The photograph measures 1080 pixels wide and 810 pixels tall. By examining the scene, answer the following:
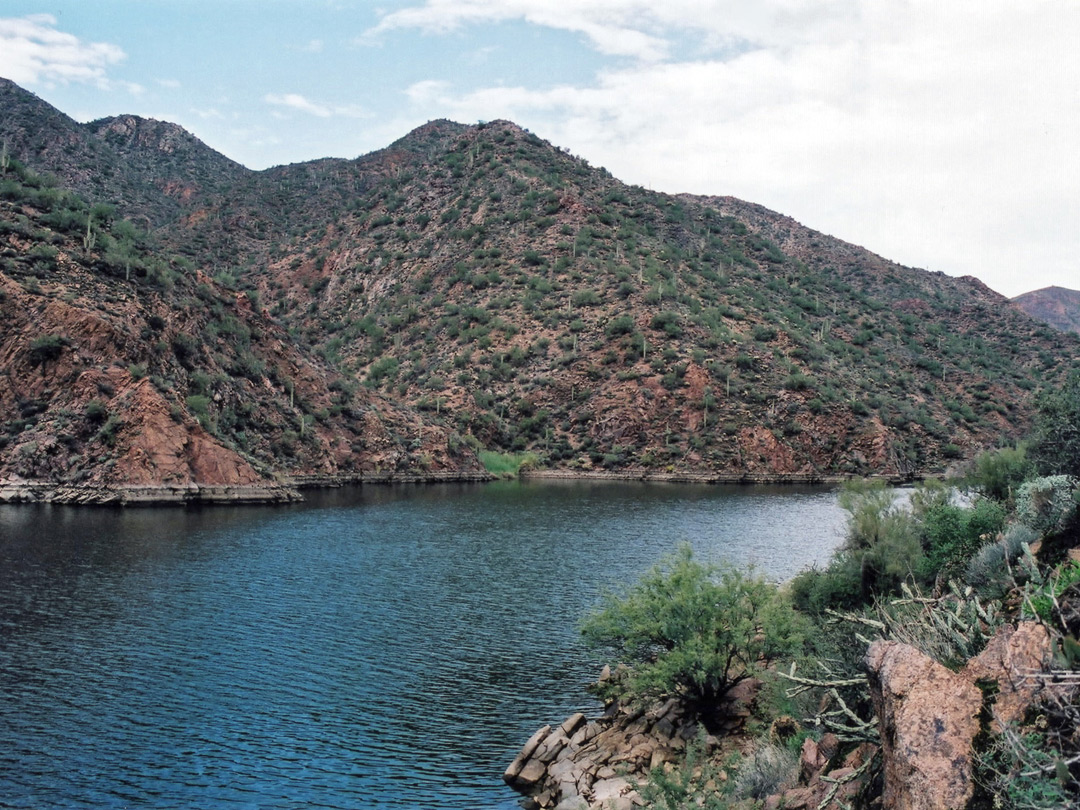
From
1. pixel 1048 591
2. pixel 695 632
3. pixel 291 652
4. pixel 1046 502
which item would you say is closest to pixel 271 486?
pixel 291 652

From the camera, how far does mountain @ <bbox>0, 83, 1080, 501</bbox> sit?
5578 centimetres

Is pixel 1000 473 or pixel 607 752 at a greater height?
pixel 1000 473

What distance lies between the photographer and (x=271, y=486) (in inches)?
2062

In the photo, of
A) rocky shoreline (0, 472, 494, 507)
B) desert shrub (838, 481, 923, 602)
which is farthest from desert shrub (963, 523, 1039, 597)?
rocky shoreline (0, 472, 494, 507)

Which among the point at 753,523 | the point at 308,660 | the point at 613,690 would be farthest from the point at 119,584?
the point at 753,523

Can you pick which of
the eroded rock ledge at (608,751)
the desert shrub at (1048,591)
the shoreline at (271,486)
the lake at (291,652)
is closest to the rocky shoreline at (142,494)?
the shoreline at (271,486)

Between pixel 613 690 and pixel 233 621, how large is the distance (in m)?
11.7

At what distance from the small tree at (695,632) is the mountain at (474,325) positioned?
38780 mm

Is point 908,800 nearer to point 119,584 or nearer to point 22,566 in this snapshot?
point 119,584

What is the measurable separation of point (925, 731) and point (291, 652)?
55.4 feet

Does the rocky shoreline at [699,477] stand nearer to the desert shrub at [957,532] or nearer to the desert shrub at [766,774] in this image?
the desert shrub at [957,532]

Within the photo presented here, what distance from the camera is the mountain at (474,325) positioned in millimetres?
55781

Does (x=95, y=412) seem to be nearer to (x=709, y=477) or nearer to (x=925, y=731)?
(x=709, y=477)

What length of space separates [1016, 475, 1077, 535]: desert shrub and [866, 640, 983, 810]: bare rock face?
4136mm
